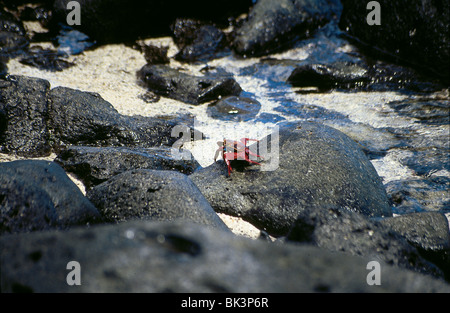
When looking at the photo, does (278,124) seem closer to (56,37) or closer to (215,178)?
(215,178)

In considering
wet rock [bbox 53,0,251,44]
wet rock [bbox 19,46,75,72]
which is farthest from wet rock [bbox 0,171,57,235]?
wet rock [bbox 53,0,251,44]

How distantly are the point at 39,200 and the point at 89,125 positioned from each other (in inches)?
89.3

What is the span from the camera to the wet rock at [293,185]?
11.0 ft

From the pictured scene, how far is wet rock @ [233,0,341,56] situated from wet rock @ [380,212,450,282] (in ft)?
18.7

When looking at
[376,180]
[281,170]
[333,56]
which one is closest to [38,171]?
[281,170]

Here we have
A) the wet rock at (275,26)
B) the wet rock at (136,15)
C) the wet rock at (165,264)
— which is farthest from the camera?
the wet rock at (275,26)

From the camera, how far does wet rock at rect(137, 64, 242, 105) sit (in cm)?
620

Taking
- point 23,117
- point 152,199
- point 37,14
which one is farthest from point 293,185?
point 37,14

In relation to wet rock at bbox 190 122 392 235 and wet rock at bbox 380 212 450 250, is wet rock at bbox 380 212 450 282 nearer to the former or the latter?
wet rock at bbox 380 212 450 250

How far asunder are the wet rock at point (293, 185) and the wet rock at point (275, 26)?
14.9ft

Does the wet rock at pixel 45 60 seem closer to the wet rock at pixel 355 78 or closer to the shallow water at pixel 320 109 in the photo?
the shallow water at pixel 320 109

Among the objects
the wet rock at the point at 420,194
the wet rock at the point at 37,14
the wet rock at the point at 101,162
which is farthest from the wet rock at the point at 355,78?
the wet rock at the point at 37,14

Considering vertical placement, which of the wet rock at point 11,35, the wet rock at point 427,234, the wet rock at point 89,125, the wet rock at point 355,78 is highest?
the wet rock at point 11,35
